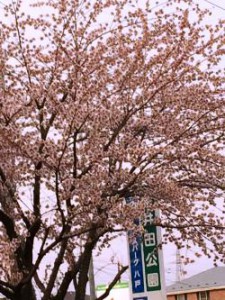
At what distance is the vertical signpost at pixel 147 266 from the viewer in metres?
9.52

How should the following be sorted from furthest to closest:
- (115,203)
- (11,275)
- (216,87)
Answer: (216,87) → (11,275) → (115,203)

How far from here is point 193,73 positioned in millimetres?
8586

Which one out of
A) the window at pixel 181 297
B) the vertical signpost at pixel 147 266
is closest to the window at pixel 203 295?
the window at pixel 181 297

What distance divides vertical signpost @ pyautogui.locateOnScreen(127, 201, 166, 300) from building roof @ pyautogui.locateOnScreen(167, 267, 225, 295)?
71.7 ft

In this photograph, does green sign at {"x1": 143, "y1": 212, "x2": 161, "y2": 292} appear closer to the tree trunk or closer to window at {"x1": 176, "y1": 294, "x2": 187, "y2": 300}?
the tree trunk

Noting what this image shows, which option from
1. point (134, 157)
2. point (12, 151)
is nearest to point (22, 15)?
point (12, 151)

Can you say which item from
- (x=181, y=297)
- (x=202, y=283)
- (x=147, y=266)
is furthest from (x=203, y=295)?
(x=147, y=266)

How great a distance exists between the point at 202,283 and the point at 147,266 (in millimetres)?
23545

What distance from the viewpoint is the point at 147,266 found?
966 cm

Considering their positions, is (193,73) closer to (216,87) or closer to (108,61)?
(216,87)

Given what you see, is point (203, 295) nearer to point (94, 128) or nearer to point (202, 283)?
point (202, 283)

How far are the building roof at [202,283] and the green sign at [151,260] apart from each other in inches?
864

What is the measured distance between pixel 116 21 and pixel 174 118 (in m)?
1.52

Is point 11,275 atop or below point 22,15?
below
